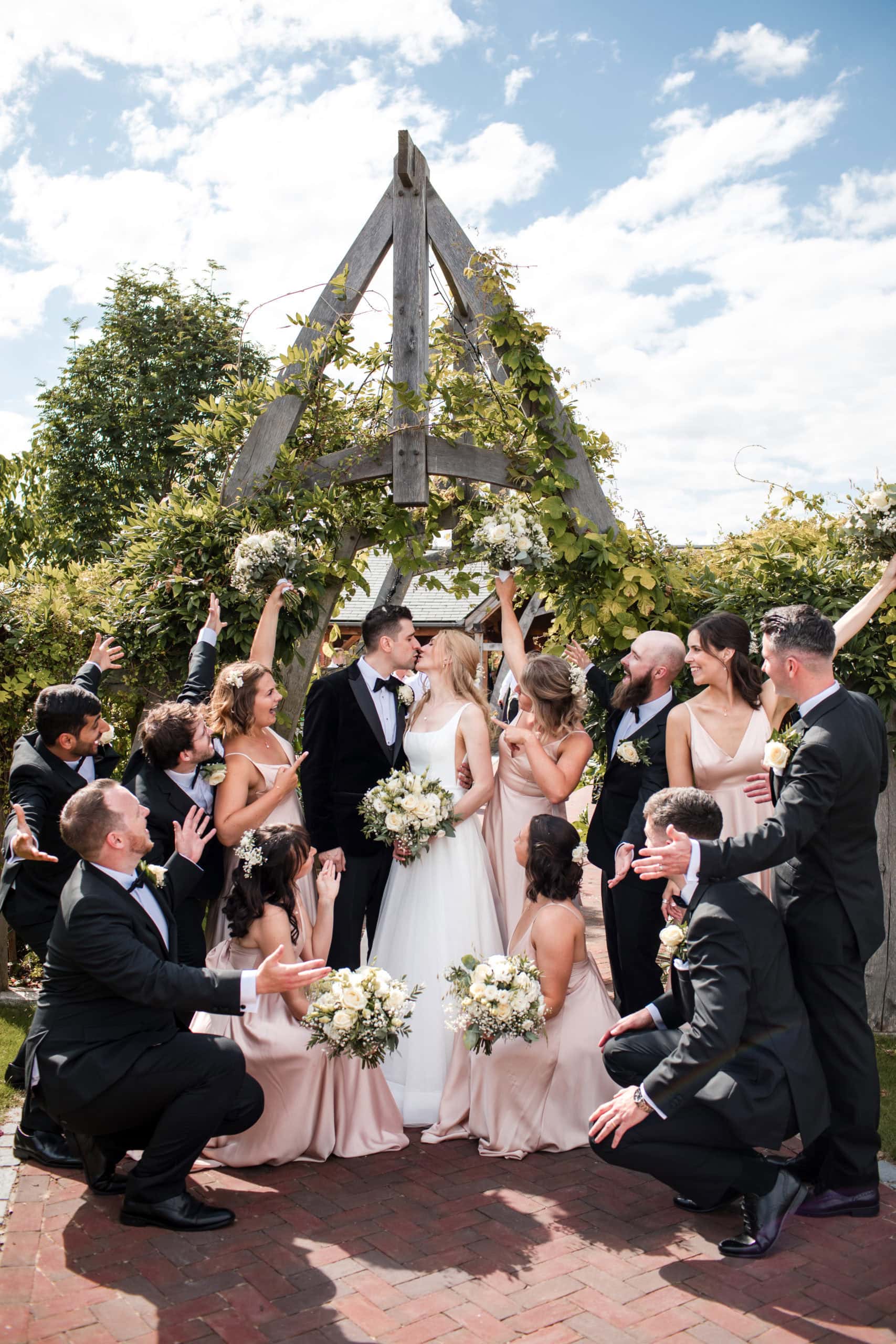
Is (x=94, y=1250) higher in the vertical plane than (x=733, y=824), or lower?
lower

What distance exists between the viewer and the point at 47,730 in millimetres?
4652

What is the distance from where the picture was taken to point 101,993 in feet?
11.9

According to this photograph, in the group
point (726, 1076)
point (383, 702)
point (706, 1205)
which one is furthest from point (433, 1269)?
point (383, 702)

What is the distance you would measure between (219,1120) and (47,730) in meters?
1.97

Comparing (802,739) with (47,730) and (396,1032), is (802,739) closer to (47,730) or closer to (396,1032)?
(396,1032)

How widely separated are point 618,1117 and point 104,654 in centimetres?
371

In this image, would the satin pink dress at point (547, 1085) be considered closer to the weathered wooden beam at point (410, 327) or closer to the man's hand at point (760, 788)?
the man's hand at point (760, 788)

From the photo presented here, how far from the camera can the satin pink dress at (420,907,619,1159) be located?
427cm

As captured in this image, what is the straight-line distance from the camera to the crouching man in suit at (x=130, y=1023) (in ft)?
11.5

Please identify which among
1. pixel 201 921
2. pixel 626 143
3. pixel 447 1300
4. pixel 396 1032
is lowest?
pixel 447 1300

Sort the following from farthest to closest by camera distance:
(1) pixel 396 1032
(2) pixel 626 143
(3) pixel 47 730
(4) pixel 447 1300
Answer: (2) pixel 626 143 < (3) pixel 47 730 < (1) pixel 396 1032 < (4) pixel 447 1300

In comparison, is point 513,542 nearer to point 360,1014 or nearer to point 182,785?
point 182,785

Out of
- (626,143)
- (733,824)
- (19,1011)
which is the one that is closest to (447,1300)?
(733,824)

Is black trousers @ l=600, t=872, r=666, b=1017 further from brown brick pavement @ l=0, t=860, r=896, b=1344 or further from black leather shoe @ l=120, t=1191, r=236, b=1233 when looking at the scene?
black leather shoe @ l=120, t=1191, r=236, b=1233
